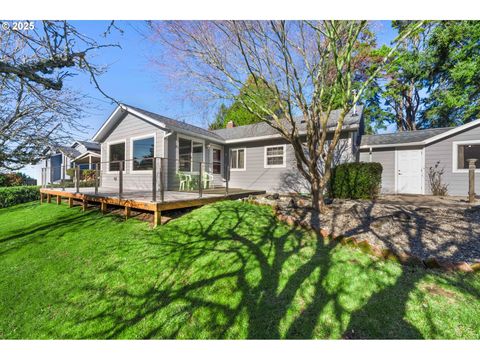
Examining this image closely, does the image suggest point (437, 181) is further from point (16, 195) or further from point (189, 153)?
point (16, 195)

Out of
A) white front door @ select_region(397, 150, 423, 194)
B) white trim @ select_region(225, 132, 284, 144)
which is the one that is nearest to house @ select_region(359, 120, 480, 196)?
white front door @ select_region(397, 150, 423, 194)

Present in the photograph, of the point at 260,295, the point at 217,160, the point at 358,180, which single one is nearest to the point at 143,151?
the point at 217,160

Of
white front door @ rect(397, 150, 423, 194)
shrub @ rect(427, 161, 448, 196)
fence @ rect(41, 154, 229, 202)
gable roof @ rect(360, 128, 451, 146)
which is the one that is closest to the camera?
fence @ rect(41, 154, 229, 202)

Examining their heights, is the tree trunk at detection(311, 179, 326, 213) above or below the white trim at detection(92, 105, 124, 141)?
below

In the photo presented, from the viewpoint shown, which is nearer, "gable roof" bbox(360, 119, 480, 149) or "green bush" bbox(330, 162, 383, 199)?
"green bush" bbox(330, 162, 383, 199)

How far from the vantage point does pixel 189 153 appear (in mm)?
9523

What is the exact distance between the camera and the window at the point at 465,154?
351 inches

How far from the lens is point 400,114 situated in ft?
68.4

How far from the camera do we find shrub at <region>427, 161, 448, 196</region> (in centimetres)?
937

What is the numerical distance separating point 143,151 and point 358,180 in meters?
8.16

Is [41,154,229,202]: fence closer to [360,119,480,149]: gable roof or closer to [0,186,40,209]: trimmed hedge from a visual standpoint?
[0,186,40,209]: trimmed hedge

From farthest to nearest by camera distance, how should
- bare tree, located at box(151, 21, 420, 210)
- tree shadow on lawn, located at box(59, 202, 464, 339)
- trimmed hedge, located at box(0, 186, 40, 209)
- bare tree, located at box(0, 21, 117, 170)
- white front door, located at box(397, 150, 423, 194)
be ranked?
trimmed hedge, located at box(0, 186, 40, 209)
white front door, located at box(397, 150, 423, 194)
bare tree, located at box(0, 21, 117, 170)
bare tree, located at box(151, 21, 420, 210)
tree shadow on lawn, located at box(59, 202, 464, 339)
